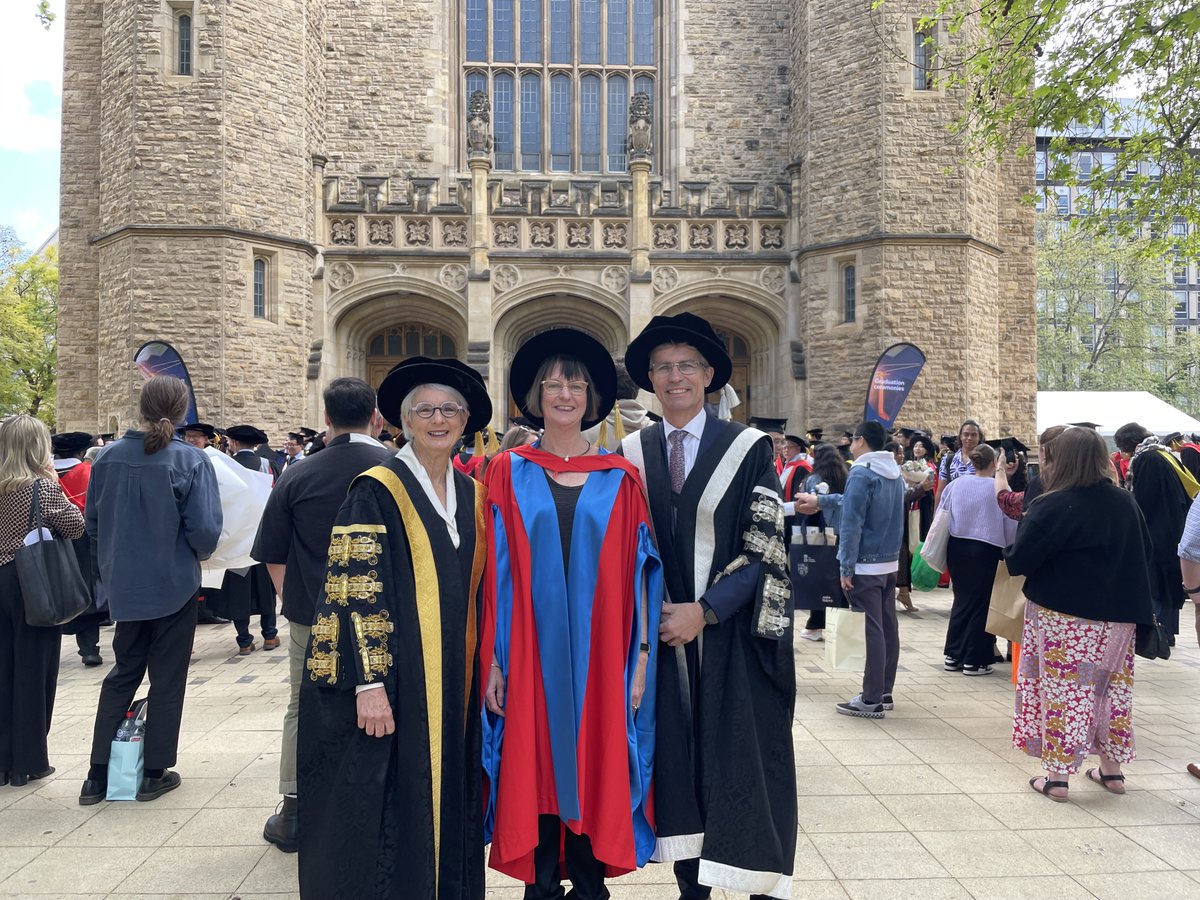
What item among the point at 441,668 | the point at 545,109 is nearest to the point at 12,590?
the point at 441,668

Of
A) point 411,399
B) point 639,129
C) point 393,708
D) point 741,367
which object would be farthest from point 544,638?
point 741,367

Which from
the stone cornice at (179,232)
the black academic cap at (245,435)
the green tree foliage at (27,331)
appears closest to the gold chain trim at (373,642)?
the black academic cap at (245,435)

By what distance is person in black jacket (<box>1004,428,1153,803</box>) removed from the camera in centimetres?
383

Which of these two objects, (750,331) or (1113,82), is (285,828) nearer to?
(1113,82)

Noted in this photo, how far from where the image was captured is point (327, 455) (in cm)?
329

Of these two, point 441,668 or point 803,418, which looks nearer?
point 441,668

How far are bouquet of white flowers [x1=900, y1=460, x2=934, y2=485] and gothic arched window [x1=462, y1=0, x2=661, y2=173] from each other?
12.2 m

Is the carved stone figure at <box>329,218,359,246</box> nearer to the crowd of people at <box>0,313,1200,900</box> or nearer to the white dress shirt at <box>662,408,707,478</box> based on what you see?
the crowd of people at <box>0,313,1200,900</box>

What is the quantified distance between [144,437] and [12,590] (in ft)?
3.33

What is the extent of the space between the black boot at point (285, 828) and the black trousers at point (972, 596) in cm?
490

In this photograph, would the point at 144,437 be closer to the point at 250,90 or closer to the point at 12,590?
the point at 12,590

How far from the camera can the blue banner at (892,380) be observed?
14156mm

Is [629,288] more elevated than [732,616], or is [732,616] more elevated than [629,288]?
[629,288]

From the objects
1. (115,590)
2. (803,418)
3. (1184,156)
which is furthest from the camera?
(803,418)
